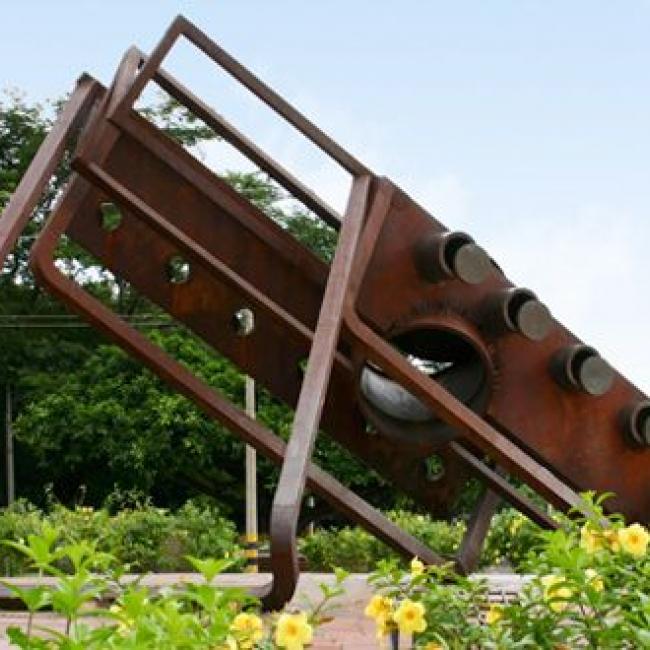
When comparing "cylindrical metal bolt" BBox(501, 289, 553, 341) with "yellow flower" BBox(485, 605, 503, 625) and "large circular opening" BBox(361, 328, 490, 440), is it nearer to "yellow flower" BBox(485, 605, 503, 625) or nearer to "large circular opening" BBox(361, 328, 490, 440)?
"large circular opening" BBox(361, 328, 490, 440)

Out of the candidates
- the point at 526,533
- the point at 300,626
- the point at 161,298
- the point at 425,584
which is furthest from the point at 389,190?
the point at 526,533

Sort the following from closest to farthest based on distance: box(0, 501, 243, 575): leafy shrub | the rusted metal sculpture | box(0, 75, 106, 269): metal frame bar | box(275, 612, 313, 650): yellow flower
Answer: box(275, 612, 313, 650): yellow flower < box(0, 75, 106, 269): metal frame bar < the rusted metal sculpture < box(0, 501, 243, 575): leafy shrub

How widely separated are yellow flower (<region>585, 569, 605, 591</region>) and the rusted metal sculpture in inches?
87.3

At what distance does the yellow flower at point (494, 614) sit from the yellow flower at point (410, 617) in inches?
6.3

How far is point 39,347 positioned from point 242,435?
2084 centimetres

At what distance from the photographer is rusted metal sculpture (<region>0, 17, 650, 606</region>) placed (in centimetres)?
540

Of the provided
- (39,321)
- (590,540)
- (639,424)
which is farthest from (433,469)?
(39,321)

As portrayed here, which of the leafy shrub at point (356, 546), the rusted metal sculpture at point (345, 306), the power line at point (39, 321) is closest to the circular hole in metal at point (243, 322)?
the rusted metal sculpture at point (345, 306)

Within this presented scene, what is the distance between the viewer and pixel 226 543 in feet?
36.1

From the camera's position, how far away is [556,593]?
2.94 m

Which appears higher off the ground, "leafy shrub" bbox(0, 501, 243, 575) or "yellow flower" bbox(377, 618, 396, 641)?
"leafy shrub" bbox(0, 501, 243, 575)

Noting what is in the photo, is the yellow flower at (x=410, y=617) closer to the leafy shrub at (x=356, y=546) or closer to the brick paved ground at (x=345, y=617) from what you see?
the brick paved ground at (x=345, y=617)

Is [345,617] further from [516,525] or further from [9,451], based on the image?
[9,451]

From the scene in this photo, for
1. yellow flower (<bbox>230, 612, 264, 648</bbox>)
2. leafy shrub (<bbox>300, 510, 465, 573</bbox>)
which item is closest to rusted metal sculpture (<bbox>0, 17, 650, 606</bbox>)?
yellow flower (<bbox>230, 612, 264, 648</bbox>)
